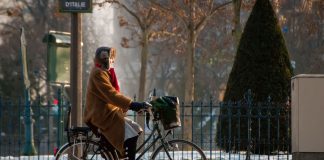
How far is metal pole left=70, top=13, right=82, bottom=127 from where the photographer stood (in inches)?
560

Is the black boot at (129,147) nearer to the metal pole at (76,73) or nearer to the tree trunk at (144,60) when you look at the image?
the metal pole at (76,73)

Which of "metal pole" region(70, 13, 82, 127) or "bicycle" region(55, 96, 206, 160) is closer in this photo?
"bicycle" region(55, 96, 206, 160)

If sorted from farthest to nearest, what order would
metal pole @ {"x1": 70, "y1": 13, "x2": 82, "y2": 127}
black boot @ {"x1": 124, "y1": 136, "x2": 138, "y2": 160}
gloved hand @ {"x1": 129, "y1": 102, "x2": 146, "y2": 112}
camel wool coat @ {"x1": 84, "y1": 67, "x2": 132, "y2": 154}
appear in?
metal pole @ {"x1": 70, "y1": 13, "x2": 82, "y2": 127}
black boot @ {"x1": 124, "y1": 136, "x2": 138, "y2": 160}
camel wool coat @ {"x1": 84, "y1": 67, "x2": 132, "y2": 154}
gloved hand @ {"x1": 129, "y1": 102, "x2": 146, "y2": 112}

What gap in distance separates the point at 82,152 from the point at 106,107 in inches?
23.2

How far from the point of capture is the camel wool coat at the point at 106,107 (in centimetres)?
1125

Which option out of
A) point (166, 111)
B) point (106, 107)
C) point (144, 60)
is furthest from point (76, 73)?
point (144, 60)

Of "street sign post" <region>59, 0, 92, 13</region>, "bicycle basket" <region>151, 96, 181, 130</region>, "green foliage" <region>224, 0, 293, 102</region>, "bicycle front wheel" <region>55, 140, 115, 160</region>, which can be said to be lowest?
"bicycle front wheel" <region>55, 140, 115, 160</region>

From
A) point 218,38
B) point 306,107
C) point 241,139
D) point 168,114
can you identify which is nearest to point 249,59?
point 241,139

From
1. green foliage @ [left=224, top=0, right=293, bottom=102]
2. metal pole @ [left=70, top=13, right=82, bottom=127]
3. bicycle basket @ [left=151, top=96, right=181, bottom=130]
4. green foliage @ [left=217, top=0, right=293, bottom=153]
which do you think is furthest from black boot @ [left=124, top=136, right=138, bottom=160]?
green foliage @ [left=224, top=0, right=293, bottom=102]

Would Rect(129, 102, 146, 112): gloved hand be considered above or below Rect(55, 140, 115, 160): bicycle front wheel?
above

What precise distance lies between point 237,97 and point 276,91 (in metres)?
0.80

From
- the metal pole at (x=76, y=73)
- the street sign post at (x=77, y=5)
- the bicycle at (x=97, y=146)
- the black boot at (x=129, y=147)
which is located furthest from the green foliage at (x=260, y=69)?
the black boot at (x=129, y=147)

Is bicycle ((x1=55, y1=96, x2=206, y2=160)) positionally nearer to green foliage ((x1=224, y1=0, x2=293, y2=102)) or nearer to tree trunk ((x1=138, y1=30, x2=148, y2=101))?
green foliage ((x1=224, y1=0, x2=293, y2=102))

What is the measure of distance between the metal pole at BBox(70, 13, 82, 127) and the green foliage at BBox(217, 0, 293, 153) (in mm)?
5014
